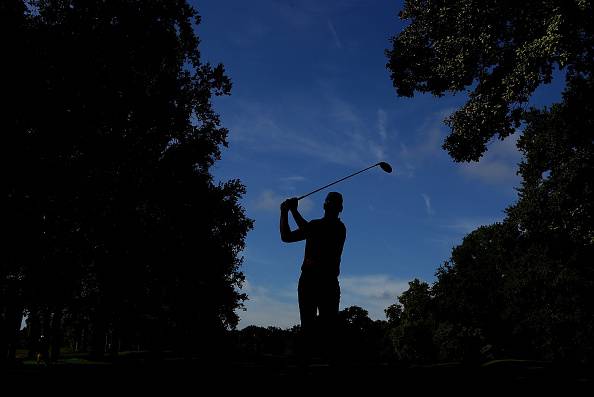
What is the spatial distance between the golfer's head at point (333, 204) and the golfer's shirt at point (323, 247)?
13 centimetres

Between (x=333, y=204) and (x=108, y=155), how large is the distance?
17.9 meters

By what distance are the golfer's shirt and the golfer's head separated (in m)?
0.13

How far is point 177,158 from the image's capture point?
80.1 feet

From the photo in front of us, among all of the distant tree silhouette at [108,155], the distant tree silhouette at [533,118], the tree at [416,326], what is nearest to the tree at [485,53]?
the distant tree silhouette at [533,118]

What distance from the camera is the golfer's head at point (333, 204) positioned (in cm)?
705

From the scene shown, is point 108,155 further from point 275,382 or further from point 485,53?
point 275,382

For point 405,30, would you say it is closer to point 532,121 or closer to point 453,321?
point 532,121

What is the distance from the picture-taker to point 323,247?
683cm

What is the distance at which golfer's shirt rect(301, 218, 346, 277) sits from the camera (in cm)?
679

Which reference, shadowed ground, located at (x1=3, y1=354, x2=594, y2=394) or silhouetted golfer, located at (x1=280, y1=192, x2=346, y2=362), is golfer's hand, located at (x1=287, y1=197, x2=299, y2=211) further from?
shadowed ground, located at (x1=3, y1=354, x2=594, y2=394)

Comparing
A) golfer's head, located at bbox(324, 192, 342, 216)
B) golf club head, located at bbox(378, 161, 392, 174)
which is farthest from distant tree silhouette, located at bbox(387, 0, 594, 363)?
golfer's head, located at bbox(324, 192, 342, 216)

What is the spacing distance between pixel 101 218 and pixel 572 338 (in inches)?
1348

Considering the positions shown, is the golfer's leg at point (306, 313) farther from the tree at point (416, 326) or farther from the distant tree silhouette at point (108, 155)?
the tree at point (416, 326)

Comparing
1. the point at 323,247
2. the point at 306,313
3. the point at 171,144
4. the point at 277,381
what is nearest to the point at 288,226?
the point at 323,247
